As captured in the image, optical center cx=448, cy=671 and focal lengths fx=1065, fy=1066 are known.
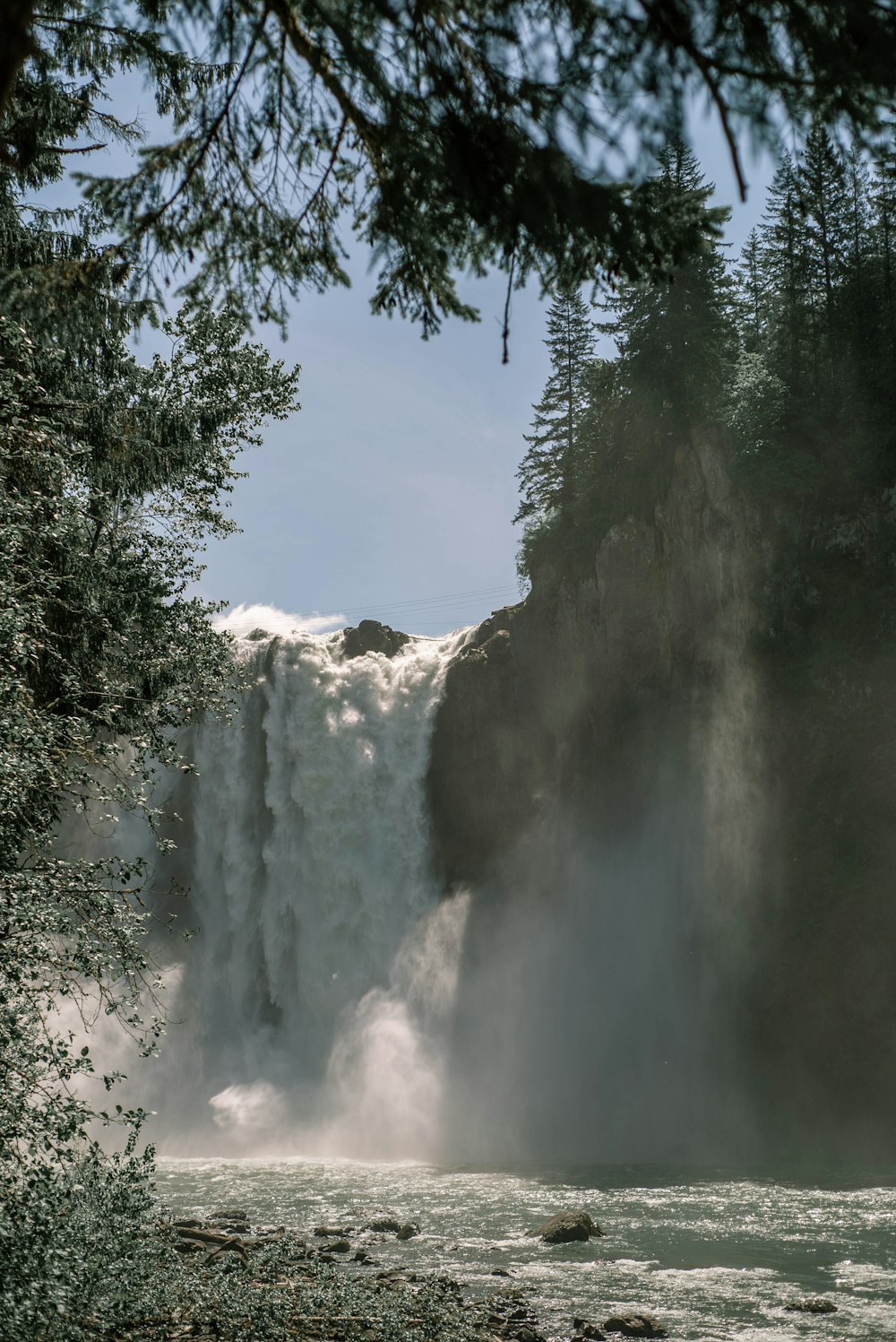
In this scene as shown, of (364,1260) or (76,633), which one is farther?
(364,1260)

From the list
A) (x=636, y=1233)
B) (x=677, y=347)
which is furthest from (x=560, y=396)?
(x=636, y=1233)

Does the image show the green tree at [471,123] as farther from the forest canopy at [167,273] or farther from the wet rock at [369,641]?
the wet rock at [369,641]

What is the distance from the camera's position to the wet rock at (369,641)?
34781 millimetres

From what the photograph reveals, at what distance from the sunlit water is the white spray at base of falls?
354 centimetres

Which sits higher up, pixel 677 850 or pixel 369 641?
pixel 369 641

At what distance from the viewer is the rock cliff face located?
2481cm

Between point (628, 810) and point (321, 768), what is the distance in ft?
29.7

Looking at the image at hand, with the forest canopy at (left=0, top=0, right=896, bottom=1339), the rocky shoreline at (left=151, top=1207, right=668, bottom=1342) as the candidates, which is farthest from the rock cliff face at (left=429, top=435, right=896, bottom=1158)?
the forest canopy at (left=0, top=0, right=896, bottom=1339)

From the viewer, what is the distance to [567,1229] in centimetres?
1549

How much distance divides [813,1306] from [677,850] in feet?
56.0

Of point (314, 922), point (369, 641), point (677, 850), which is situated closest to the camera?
point (677, 850)

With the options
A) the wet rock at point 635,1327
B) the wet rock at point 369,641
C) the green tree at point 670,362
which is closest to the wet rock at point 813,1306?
the wet rock at point 635,1327

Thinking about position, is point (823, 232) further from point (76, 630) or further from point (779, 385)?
point (76, 630)

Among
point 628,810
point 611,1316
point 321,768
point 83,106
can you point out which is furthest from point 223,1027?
point 83,106
